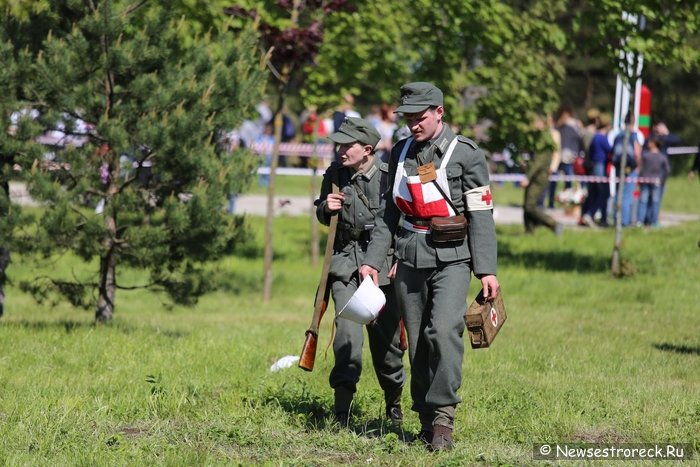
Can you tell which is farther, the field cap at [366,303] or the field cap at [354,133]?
the field cap at [354,133]

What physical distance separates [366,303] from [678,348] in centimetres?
555

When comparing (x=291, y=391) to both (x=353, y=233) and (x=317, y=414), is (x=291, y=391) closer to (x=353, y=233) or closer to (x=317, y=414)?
(x=317, y=414)

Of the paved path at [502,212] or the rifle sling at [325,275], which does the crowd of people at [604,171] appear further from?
the rifle sling at [325,275]

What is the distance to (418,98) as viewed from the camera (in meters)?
6.78

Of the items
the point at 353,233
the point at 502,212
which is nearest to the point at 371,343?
the point at 353,233

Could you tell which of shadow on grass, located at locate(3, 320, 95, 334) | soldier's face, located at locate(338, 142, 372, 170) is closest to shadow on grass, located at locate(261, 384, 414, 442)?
soldier's face, located at locate(338, 142, 372, 170)

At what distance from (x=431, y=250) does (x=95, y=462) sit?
6.83ft

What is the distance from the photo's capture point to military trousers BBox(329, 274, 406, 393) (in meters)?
7.53

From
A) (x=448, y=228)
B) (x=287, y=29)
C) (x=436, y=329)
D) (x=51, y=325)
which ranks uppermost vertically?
(x=287, y=29)

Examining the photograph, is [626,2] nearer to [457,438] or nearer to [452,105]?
[452,105]

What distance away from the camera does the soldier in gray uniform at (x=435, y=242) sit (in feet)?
22.0

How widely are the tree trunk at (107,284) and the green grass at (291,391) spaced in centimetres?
16

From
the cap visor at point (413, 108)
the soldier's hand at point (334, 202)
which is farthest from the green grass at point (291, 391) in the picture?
the cap visor at point (413, 108)

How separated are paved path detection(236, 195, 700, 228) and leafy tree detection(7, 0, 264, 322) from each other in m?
13.0
